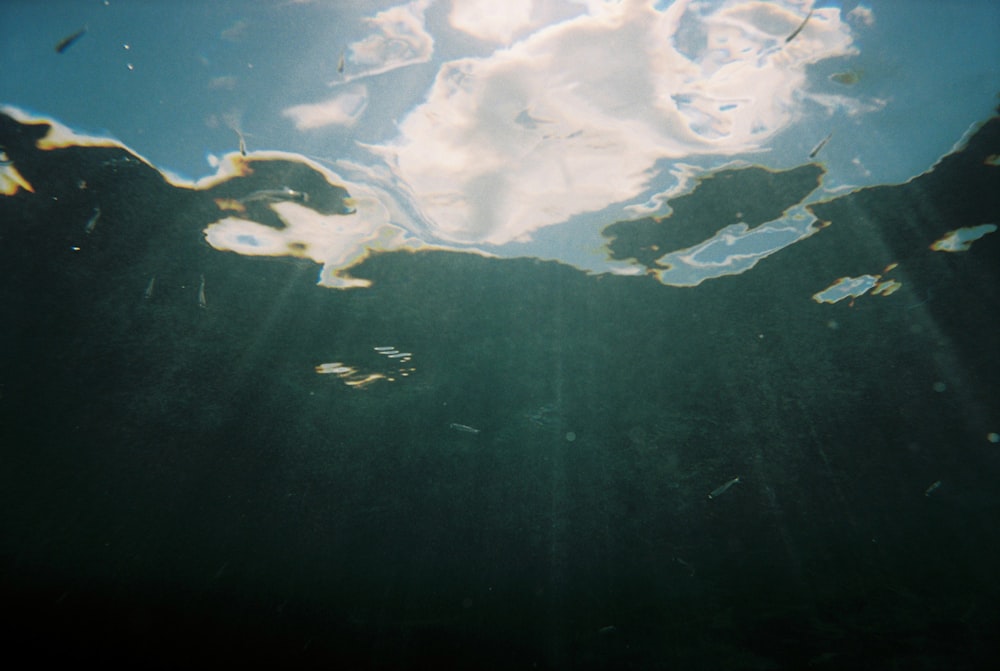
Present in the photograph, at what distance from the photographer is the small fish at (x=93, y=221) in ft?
32.1

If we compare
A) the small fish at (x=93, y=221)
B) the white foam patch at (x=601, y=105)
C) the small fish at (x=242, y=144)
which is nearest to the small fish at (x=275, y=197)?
the small fish at (x=242, y=144)

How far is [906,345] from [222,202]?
67.8 feet

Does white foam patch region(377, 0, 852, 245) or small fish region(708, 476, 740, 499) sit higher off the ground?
white foam patch region(377, 0, 852, 245)

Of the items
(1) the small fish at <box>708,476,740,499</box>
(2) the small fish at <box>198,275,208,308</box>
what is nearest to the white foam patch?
(1) the small fish at <box>708,476,740,499</box>

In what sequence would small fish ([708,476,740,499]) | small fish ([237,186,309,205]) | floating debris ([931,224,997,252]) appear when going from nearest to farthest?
small fish ([708,476,740,499]), small fish ([237,186,309,205]), floating debris ([931,224,997,252])

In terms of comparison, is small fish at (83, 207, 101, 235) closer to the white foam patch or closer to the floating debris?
the white foam patch

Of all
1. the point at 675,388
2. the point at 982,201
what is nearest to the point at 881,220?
the point at 982,201

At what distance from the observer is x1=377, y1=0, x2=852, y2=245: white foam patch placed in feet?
22.5

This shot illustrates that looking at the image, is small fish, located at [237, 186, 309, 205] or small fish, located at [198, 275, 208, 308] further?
small fish, located at [198, 275, 208, 308]

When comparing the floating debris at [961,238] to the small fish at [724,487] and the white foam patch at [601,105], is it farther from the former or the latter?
the small fish at [724,487]

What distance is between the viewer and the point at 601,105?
7.99 meters

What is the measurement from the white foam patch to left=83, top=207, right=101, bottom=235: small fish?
280 inches

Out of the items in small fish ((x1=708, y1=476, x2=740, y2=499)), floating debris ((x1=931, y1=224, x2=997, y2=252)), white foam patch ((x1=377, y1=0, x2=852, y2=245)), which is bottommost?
small fish ((x1=708, y1=476, x2=740, y2=499))

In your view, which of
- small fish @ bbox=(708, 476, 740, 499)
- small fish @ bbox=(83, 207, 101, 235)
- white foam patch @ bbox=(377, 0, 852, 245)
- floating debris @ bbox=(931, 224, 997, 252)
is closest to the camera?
white foam patch @ bbox=(377, 0, 852, 245)
